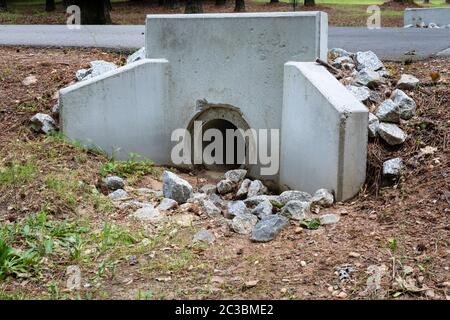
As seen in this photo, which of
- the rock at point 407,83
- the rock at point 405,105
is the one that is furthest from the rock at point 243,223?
the rock at point 407,83

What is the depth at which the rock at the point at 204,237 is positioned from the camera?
204 inches

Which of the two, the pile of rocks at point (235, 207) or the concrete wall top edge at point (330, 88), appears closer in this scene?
the pile of rocks at point (235, 207)

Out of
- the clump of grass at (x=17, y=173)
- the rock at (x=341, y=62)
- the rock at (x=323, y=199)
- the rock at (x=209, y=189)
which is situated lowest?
the rock at (x=209, y=189)

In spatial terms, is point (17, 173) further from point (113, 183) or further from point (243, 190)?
point (243, 190)

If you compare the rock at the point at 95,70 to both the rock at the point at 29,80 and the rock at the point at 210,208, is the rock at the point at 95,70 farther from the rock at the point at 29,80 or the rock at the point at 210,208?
the rock at the point at 210,208

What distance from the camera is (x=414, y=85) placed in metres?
7.29

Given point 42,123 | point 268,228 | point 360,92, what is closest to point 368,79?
point 360,92

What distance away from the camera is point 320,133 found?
6.14 meters

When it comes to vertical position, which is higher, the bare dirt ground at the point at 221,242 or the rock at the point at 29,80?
the rock at the point at 29,80

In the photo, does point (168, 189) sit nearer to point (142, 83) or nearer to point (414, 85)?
point (142, 83)

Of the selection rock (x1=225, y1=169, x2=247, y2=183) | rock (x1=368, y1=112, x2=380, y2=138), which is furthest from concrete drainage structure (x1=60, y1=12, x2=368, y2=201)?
rock (x1=368, y1=112, x2=380, y2=138)

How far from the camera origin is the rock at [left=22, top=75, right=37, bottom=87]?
8727 millimetres

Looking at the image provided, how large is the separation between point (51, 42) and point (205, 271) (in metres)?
7.51

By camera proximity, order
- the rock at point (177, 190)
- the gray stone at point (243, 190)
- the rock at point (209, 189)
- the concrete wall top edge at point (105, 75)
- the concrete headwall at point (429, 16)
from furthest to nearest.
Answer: the concrete headwall at point (429, 16)
the concrete wall top edge at point (105, 75)
the rock at point (209, 189)
the gray stone at point (243, 190)
the rock at point (177, 190)
